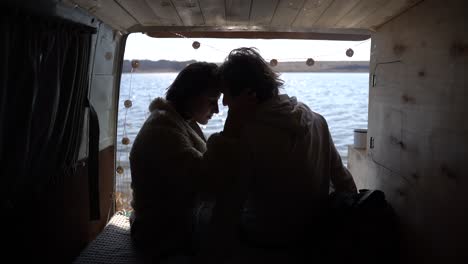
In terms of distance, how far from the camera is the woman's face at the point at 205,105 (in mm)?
1628

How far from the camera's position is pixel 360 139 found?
277 centimetres

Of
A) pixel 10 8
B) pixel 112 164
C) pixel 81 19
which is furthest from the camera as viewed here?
pixel 112 164

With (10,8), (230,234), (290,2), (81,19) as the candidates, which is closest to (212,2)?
(290,2)

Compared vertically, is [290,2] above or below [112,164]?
above

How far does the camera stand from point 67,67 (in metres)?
1.47

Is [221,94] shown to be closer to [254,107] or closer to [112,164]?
[254,107]

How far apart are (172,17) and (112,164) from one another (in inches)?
43.7

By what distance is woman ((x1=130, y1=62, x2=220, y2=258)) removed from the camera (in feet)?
4.73

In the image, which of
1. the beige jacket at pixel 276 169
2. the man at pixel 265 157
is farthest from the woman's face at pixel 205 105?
the beige jacket at pixel 276 169

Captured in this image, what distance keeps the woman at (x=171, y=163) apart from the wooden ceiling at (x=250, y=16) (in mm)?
420

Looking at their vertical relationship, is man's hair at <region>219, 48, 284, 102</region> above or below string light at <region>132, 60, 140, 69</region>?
below

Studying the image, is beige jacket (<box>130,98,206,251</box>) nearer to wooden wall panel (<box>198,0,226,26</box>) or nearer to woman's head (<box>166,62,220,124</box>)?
woman's head (<box>166,62,220,124</box>)

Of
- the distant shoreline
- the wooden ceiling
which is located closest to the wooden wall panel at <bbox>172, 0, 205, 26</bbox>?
the wooden ceiling

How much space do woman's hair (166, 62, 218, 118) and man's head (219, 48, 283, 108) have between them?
0.13m
